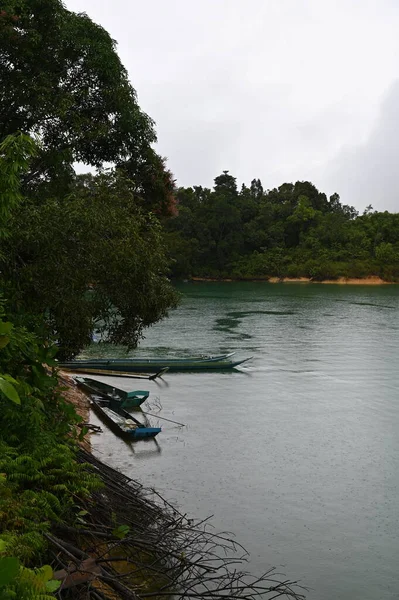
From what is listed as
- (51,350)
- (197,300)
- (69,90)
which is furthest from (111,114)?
(197,300)

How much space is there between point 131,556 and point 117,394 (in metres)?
9.25

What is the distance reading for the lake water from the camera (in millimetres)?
8531

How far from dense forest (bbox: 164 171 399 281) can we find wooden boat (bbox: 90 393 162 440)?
55.2 meters

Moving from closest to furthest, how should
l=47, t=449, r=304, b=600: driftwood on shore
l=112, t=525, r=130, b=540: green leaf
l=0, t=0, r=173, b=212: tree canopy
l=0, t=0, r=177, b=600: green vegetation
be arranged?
l=47, t=449, r=304, b=600: driftwood on shore
l=112, t=525, r=130, b=540: green leaf
l=0, t=0, r=177, b=600: green vegetation
l=0, t=0, r=173, b=212: tree canopy

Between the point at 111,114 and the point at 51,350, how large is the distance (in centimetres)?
539

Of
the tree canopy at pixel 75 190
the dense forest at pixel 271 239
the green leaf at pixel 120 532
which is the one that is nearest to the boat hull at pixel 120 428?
the tree canopy at pixel 75 190

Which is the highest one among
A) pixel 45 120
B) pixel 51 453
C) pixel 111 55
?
pixel 111 55

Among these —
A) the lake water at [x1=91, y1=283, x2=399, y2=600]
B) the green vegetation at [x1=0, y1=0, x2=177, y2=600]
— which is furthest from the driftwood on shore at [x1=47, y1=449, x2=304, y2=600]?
the lake water at [x1=91, y1=283, x2=399, y2=600]

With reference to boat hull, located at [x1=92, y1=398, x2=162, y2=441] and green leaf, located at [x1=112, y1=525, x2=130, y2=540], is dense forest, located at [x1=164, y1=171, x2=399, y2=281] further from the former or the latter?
green leaf, located at [x1=112, y1=525, x2=130, y2=540]

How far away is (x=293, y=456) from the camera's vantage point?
1262cm

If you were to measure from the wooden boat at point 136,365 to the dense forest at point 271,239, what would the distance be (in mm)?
48492

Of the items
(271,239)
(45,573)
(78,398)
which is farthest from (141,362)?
(271,239)

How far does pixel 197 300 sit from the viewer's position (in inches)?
1913

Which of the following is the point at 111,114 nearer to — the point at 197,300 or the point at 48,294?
the point at 48,294
